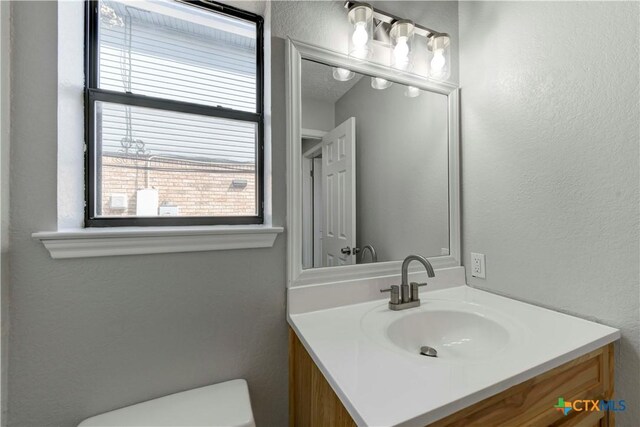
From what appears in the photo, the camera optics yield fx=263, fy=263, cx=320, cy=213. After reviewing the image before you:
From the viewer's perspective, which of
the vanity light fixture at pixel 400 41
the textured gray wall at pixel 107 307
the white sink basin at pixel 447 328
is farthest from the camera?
the vanity light fixture at pixel 400 41

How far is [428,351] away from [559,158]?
0.81m

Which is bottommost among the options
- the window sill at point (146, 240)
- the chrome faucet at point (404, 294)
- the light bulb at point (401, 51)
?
the chrome faucet at point (404, 294)

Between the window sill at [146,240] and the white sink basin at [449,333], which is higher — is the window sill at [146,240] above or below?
above

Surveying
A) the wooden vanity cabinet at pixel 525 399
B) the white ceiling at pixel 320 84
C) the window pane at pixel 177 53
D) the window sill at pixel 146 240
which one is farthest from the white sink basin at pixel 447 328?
the window pane at pixel 177 53

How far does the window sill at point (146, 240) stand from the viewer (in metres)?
0.73

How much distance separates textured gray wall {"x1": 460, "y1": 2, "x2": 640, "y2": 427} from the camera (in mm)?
779

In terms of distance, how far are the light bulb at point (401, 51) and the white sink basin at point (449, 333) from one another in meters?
1.03

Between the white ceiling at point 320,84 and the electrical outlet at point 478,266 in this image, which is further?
the electrical outlet at point 478,266

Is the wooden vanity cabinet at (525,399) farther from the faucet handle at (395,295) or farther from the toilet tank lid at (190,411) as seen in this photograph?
the faucet handle at (395,295)

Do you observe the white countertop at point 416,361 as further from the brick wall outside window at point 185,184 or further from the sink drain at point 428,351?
the brick wall outside window at point 185,184

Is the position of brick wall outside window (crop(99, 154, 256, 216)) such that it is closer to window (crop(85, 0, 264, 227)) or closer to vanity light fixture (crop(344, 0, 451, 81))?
window (crop(85, 0, 264, 227))

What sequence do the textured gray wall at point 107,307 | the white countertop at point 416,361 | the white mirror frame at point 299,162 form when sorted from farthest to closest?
the white mirror frame at point 299,162, the textured gray wall at point 107,307, the white countertop at point 416,361

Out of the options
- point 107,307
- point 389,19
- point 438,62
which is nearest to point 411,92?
point 438,62

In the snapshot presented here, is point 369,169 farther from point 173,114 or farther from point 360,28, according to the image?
point 173,114
